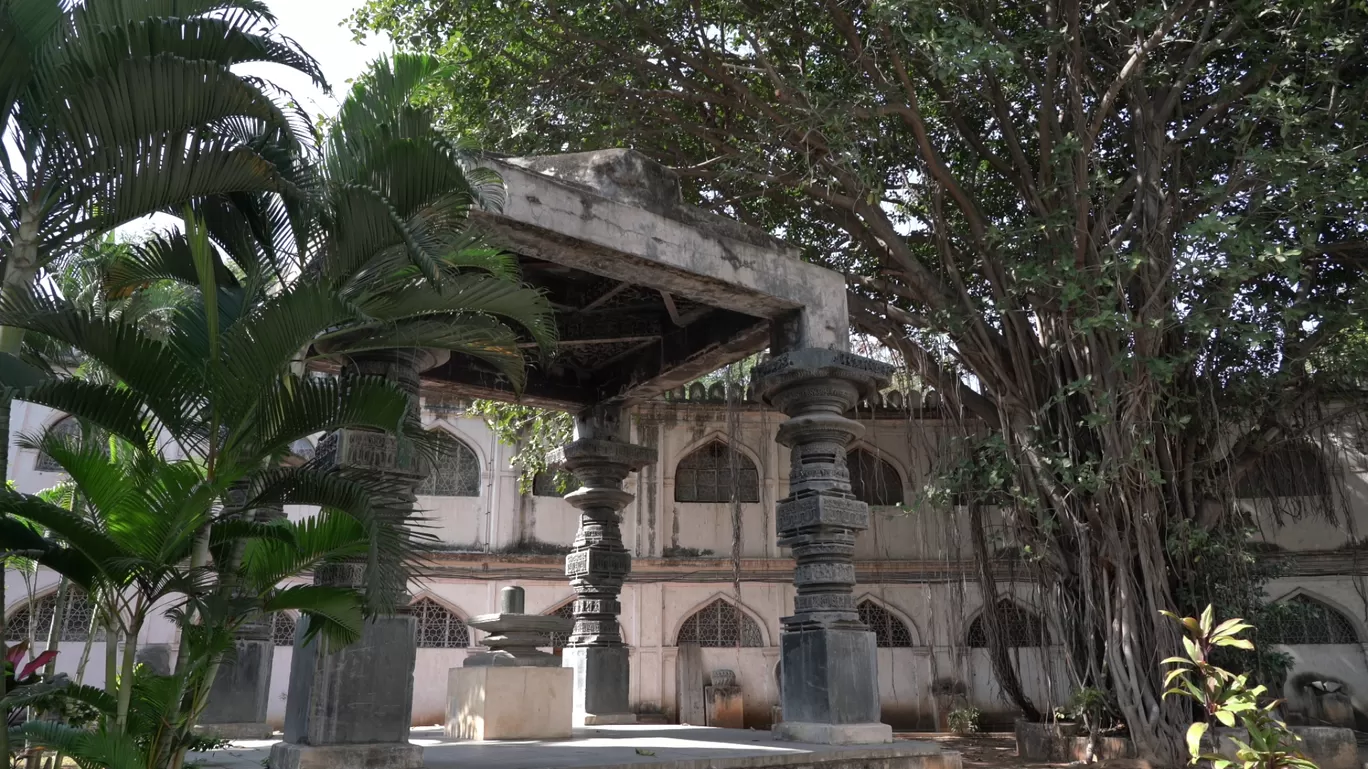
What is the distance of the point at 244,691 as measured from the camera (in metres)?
6.56

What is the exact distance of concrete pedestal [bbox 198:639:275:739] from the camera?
643 centimetres

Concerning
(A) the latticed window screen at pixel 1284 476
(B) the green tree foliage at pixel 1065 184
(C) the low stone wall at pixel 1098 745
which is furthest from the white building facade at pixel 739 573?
(B) the green tree foliage at pixel 1065 184

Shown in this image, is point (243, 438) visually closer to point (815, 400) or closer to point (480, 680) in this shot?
point (480, 680)

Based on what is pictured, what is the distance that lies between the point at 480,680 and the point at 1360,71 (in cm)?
965

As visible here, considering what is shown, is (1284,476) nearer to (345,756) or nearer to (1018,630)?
(1018,630)

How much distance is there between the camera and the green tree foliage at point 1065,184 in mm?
8719

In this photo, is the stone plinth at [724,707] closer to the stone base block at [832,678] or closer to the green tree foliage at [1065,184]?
the green tree foliage at [1065,184]

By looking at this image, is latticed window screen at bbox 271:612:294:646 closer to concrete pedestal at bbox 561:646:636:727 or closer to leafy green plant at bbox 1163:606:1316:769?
concrete pedestal at bbox 561:646:636:727

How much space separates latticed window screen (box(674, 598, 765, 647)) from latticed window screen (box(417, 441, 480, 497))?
173 inches

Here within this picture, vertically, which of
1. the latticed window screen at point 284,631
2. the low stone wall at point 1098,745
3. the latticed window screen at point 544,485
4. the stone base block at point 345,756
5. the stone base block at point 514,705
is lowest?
the low stone wall at point 1098,745

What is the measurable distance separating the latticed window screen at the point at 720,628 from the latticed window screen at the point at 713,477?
6.33ft

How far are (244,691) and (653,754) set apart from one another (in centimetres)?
297

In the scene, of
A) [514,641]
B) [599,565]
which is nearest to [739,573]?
[599,565]

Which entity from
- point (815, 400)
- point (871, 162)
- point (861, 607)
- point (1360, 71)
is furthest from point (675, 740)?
point (861, 607)
